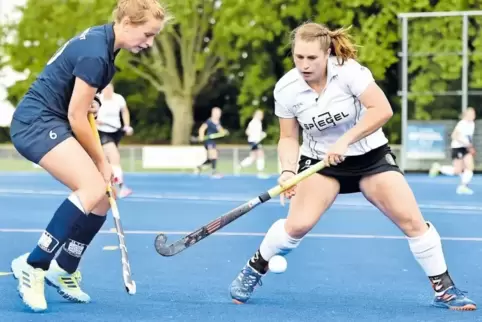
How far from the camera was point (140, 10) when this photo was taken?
17.3ft

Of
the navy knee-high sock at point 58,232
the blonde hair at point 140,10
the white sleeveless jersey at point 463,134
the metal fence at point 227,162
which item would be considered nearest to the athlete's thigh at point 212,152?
the metal fence at point 227,162

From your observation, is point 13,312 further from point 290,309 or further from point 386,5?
point 386,5

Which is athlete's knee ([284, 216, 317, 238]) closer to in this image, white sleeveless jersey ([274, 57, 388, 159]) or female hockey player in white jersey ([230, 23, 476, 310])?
female hockey player in white jersey ([230, 23, 476, 310])

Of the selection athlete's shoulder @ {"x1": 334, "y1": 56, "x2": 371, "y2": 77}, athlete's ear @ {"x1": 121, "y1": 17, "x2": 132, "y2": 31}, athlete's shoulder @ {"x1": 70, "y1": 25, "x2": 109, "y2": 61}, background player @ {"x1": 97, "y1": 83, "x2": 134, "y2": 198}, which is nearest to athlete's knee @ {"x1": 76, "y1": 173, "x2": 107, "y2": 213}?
athlete's shoulder @ {"x1": 70, "y1": 25, "x2": 109, "y2": 61}

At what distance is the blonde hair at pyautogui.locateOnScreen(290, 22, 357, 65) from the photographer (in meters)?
5.35

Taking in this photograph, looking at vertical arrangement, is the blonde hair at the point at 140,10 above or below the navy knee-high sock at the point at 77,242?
above

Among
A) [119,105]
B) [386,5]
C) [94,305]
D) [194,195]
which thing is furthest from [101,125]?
[386,5]

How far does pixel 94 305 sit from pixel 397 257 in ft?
10.2

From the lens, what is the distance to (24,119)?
5465 mm

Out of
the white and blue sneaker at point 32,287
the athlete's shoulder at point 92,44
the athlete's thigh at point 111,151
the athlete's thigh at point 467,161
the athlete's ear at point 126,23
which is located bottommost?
the athlete's thigh at point 467,161

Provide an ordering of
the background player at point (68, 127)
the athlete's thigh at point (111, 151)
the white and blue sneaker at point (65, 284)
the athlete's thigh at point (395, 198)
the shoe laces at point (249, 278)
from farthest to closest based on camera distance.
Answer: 1. the athlete's thigh at point (111, 151)
2. the shoe laces at point (249, 278)
3. the white and blue sneaker at point (65, 284)
4. the athlete's thigh at point (395, 198)
5. the background player at point (68, 127)

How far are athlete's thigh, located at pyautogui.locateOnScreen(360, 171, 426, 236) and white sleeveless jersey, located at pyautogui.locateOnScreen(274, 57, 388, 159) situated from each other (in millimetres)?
192

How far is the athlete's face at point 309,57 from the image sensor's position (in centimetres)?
532

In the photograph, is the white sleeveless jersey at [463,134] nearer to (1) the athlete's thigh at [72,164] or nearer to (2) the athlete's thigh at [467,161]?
(2) the athlete's thigh at [467,161]
